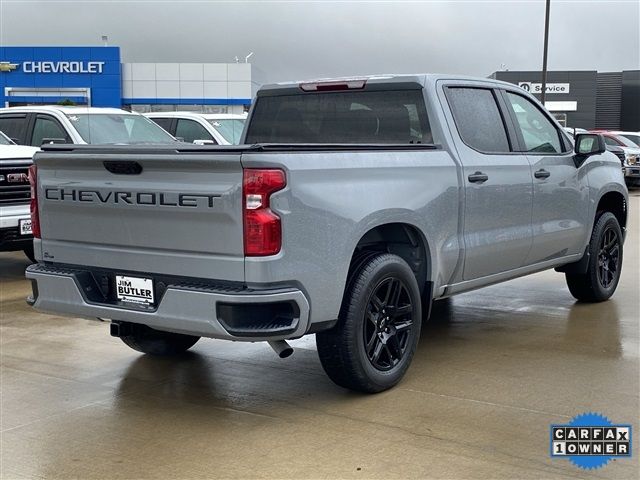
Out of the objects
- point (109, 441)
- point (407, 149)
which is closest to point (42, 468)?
point (109, 441)

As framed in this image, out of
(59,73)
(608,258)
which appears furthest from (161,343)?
(59,73)

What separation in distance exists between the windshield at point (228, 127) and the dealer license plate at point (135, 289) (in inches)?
387

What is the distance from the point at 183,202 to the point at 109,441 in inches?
52.9

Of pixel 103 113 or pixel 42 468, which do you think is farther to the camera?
pixel 103 113

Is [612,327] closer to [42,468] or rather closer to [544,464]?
[544,464]

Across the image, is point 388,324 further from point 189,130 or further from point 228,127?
point 228,127

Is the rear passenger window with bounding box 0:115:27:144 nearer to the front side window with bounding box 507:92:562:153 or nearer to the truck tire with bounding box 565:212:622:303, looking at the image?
the front side window with bounding box 507:92:562:153

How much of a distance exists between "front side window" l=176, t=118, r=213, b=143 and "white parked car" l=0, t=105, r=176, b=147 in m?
2.82

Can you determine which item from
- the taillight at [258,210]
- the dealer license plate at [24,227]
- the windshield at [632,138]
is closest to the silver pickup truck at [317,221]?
the taillight at [258,210]

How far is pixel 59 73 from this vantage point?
173 ft

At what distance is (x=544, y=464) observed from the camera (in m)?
4.01

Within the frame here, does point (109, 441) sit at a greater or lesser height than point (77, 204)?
lesser

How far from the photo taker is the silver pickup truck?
425 cm

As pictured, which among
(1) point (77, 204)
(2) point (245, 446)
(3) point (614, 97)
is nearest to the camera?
(2) point (245, 446)
